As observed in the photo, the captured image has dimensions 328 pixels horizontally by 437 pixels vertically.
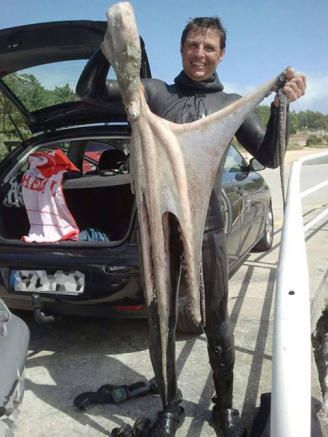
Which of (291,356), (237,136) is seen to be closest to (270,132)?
(237,136)

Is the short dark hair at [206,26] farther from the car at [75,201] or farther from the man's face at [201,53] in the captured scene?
the car at [75,201]

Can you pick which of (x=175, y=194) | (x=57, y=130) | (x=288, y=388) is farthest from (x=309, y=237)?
(x=288, y=388)

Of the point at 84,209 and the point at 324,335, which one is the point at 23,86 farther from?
the point at 324,335

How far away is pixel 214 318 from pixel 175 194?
35.6 inches

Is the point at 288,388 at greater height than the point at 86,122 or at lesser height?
lesser

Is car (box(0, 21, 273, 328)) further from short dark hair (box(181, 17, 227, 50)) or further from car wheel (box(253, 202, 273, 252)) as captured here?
car wheel (box(253, 202, 273, 252))

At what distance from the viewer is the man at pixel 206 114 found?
2.13m

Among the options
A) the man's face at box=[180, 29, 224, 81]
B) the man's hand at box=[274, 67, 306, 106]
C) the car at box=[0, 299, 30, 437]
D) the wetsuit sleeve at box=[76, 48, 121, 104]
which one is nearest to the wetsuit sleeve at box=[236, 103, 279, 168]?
the man's hand at box=[274, 67, 306, 106]

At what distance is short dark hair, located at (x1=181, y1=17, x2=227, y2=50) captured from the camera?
7.02 ft

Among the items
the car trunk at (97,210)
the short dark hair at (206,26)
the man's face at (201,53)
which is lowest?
the car trunk at (97,210)

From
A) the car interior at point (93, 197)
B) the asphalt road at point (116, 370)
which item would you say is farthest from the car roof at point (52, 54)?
the asphalt road at point (116, 370)

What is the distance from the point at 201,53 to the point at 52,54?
1.70 metres

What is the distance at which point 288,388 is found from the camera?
1118 millimetres

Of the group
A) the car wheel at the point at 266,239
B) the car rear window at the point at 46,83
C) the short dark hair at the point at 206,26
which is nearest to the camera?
the short dark hair at the point at 206,26
